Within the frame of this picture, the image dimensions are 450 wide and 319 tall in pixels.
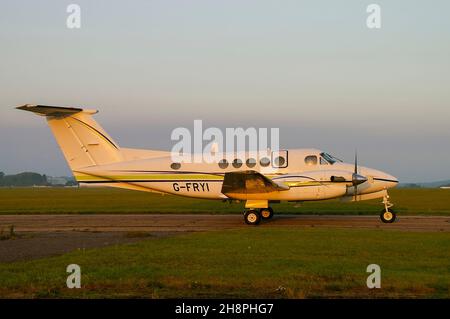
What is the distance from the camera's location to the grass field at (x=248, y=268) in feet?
29.4

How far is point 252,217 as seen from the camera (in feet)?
70.2

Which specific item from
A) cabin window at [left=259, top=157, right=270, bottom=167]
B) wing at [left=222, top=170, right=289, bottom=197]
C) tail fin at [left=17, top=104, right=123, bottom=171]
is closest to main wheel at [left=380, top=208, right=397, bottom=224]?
wing at [left=222, top=170, right=289, bottom=197]

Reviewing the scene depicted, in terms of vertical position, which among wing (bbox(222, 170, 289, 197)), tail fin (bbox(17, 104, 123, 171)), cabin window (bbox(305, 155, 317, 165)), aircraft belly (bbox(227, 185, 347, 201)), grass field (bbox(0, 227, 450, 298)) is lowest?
grass field (bbox(0, 227, 450, 298))

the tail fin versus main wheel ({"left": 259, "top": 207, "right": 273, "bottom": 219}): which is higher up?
the tail fin

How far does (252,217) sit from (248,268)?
10.2 m

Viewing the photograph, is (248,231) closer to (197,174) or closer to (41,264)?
(197,174)

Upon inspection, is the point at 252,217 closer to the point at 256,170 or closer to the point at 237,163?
the point at 256,170

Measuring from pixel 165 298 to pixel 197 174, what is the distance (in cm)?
1439

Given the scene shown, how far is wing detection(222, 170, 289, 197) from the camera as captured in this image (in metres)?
20.3

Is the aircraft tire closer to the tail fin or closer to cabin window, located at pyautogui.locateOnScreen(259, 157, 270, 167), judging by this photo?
cabin window, located at pyautogui.locateOnScreen(259, 157, 270, 167)

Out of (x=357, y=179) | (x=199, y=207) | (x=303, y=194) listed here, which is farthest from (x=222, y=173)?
(x=199, y=207)

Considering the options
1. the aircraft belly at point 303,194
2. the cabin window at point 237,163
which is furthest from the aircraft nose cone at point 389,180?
the cabin window at point 237,163

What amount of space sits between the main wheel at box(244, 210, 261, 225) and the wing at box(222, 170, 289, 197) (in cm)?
82
